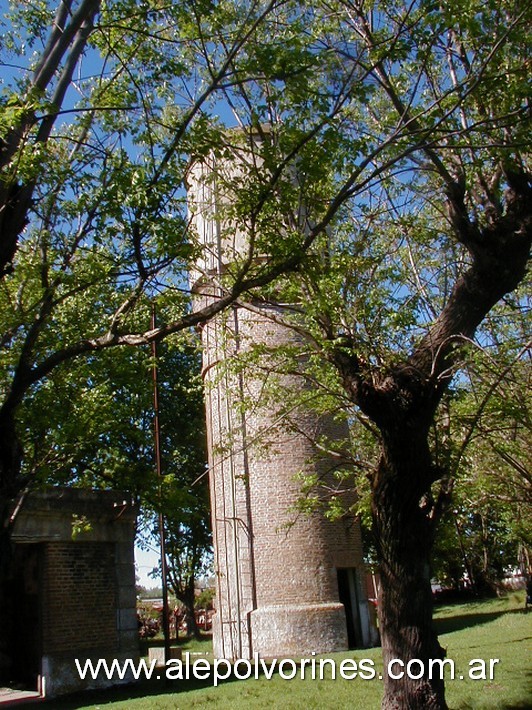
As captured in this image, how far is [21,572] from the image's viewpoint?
50.7ft

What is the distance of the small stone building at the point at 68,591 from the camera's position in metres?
14.1

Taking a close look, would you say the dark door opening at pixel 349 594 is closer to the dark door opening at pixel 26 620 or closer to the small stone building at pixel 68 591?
the small stone building at pixel 68 591

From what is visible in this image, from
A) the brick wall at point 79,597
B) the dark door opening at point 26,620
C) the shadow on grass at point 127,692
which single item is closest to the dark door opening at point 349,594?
the shadow on grass at point 127,692

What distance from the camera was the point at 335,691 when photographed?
11.6 meters

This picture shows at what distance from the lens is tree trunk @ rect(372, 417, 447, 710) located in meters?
8.01

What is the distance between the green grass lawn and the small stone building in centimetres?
86

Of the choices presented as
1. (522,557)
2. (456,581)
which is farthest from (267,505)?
(456,581)

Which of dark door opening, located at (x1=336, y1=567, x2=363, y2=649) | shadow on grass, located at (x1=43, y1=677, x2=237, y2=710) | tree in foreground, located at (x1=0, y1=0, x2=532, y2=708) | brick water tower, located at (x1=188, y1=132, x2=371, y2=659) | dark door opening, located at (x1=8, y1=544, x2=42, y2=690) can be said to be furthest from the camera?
dark door opening, located at (x1=336, y1=567, x2=363, y2=649)

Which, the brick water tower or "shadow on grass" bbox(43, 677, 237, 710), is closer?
"shadow on grass" bbox(43, 677, 237, 710)

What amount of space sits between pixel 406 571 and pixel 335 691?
14.5ft

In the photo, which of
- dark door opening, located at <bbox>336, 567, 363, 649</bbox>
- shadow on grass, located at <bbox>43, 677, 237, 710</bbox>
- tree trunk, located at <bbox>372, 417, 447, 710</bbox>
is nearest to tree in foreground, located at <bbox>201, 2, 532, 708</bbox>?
tree trunk, located at <bbox>372, 417, 447, 710</bbox>

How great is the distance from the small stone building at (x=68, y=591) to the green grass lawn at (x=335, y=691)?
86cm

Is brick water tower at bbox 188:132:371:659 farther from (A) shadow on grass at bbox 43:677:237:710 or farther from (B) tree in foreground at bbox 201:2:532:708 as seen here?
(B) tree in foreground at bbox 201:2:532:708

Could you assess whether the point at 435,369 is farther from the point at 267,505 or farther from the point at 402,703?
the point at 267,505
